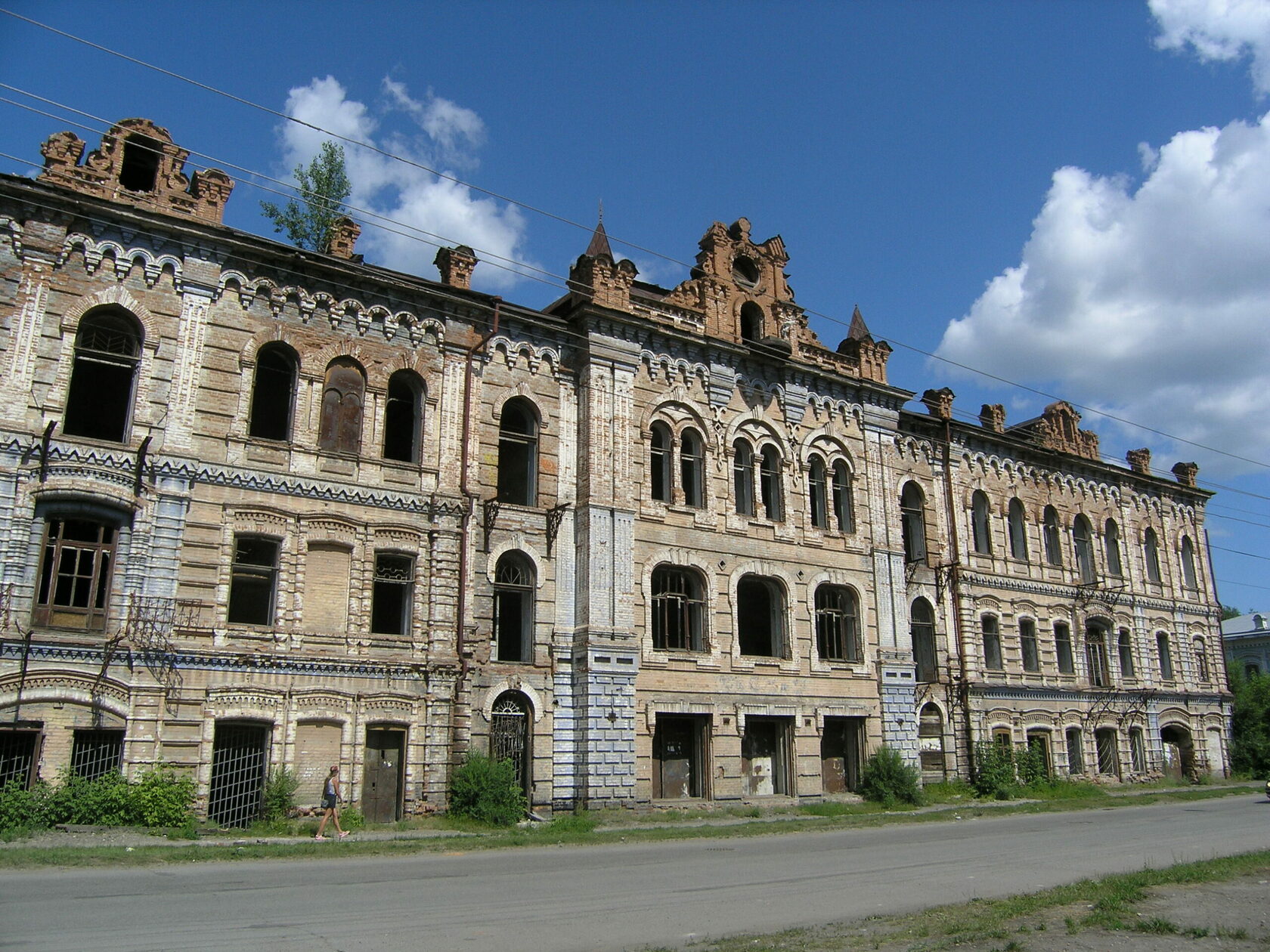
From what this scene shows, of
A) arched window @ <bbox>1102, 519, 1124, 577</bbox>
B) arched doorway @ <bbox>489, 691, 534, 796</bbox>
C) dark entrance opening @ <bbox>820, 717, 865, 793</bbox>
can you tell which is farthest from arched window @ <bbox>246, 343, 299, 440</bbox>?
arched window @ <bbox>1102, 519, 1124, 577</bbox>

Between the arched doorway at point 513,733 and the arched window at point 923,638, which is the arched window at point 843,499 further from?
the arched doorway at point 513,733

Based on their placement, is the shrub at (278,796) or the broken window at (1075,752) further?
the broken window at (1075,752)

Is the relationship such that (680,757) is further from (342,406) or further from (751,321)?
(751,321)

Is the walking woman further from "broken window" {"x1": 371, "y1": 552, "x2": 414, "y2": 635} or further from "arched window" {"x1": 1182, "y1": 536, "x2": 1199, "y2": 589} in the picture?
"arched window" {"x1": 1182, "y1": 536, "x2": 1199, "y2": 589}

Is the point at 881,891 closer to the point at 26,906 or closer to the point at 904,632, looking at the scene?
the point at 26,906

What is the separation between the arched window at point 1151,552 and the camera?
43844 millimetres

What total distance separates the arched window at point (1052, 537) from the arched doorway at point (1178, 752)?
8300 mm

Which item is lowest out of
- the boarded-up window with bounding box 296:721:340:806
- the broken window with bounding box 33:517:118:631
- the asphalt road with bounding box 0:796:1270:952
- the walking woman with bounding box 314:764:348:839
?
the asphalt road with bounding box 0:796:1270:952

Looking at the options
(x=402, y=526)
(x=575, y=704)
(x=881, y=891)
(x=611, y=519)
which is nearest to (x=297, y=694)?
(x=402, y=526)

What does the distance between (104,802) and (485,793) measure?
7.46 metres

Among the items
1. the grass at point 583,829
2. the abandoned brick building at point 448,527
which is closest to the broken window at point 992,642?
the abandoned brick building at point 448,527

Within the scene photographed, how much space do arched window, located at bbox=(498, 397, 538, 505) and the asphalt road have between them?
9752 mm

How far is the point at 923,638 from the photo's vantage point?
3462 cm

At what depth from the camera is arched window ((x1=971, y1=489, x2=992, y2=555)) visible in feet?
122
